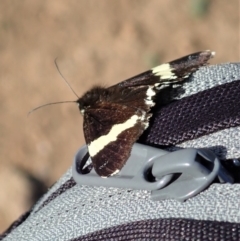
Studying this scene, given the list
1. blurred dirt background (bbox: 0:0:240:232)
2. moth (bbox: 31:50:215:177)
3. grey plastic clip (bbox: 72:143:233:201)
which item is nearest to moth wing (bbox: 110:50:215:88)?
moth (bbox: 31:50:215:177)

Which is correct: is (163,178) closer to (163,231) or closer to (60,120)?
(163,231)

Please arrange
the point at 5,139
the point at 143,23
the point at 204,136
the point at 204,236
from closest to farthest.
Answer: the point at 204,236, the point at 204,136, the point at 5,139, the point at 143,23

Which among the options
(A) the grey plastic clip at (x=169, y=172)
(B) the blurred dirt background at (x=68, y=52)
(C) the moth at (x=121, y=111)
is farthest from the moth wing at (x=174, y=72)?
(B) the blurred dirt background at (x=68, y=52)

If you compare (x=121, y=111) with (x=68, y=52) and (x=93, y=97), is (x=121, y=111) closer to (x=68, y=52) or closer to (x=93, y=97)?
(x=93, y=97)

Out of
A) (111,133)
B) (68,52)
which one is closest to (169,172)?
(111,133)

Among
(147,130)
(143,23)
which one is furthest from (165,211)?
(143,23)

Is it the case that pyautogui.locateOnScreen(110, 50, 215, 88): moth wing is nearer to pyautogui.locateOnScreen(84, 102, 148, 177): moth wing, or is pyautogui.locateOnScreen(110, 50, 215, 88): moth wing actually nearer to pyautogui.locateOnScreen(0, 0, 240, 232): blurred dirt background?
pyautogui.locateOnScreen(84, 102, 148, 177): moth wing

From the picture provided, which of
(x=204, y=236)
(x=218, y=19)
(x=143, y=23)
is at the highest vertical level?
(x=204, y=236)
